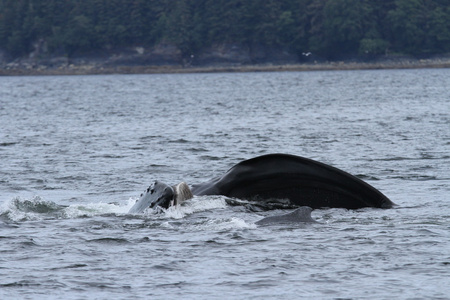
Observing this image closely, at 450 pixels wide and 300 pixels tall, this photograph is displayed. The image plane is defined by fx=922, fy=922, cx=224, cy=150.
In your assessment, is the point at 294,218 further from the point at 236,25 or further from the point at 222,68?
the point at 236,25

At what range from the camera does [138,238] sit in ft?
40.1

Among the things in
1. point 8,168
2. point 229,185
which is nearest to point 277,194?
point 229,185

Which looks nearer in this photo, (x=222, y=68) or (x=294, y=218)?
(x=294, y=218)

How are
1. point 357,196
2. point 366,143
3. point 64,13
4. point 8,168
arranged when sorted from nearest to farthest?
1. point 357,196
2. point 8,168
3. point 366,143
4. point 64,13

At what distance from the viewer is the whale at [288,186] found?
38.7 feet

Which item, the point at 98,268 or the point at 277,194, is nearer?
the point at 98,268

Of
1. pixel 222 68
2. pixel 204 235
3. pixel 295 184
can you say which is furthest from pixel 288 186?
pixel 222 68

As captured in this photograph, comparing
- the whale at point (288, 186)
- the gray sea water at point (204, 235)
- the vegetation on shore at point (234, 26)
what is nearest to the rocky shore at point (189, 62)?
the vegetation on shore at point (234, 26)

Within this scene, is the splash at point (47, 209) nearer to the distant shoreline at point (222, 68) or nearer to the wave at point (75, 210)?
the wave at point (75, 210)

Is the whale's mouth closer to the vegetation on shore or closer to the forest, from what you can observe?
the vegetation on shore

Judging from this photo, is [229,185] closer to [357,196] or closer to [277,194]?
[277,194]

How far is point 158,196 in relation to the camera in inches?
490

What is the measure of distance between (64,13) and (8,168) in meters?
173

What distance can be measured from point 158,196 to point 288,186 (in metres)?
1.78
